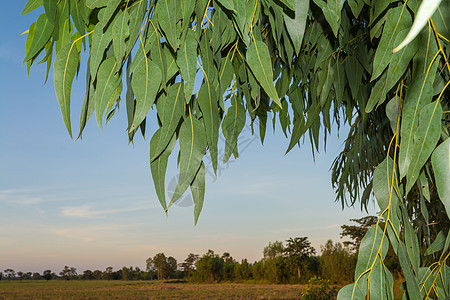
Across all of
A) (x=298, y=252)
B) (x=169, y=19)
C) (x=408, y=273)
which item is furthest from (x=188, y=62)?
(x=298, y=252)

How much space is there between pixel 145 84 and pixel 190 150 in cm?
10

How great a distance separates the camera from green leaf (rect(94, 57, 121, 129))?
0.51 m

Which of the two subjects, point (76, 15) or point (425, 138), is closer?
point (425, 138)

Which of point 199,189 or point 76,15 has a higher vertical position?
point 76,15

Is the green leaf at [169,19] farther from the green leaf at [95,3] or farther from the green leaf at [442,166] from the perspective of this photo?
the green leaf at [442,166]

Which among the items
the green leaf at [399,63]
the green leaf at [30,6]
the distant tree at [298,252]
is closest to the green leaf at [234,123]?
the green leaf at [399,63]

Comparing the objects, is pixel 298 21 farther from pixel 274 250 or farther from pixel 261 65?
pixel 274 250

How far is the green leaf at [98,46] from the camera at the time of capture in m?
0.51

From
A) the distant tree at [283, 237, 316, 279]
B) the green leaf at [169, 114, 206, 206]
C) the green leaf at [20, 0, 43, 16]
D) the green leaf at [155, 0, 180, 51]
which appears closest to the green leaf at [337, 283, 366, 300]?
the green leaf at [169, 114, 206, 206]

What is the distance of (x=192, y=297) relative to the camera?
15562 mm

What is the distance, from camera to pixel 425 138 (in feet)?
1.64

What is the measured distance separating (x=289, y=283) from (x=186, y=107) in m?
19.4

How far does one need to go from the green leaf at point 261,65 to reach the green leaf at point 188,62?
0.07 m

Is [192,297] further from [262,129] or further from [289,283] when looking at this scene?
[262,129]
